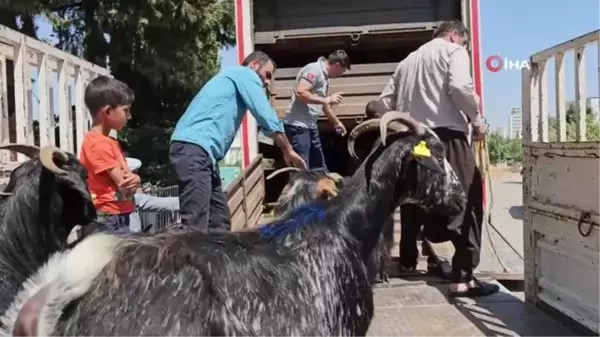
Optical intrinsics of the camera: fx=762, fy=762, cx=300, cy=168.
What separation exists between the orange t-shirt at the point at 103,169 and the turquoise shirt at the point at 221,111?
0.70 metres

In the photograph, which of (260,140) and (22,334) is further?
(260,140)

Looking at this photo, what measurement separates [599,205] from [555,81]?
1196 millimetres

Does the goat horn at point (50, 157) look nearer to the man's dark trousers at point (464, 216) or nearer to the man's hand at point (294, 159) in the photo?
the man's hand at point (294, 159)

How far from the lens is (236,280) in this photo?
2848 mm

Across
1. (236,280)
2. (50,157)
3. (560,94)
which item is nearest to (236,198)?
(560,94)

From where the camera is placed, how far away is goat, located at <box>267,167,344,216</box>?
4832mm

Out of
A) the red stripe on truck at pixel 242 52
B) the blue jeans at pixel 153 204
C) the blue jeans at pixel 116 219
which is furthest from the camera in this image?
the red stripe on truck at pixel 242 52

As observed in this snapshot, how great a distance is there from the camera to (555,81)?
5.19 m

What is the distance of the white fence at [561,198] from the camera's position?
4426 millimetres

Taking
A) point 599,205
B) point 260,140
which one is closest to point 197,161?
point 599,205

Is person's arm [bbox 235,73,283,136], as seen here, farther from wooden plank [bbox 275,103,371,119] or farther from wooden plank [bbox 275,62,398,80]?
wooden plank [bbox 275,62,398,80]

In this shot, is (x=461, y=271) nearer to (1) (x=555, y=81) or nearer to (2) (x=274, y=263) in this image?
(1) (x=555, y=81)

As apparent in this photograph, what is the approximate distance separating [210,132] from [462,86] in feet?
6.28

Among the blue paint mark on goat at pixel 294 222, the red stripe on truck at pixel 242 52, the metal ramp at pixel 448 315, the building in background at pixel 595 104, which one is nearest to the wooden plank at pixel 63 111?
the red stripe on truck at pixel 242 52
